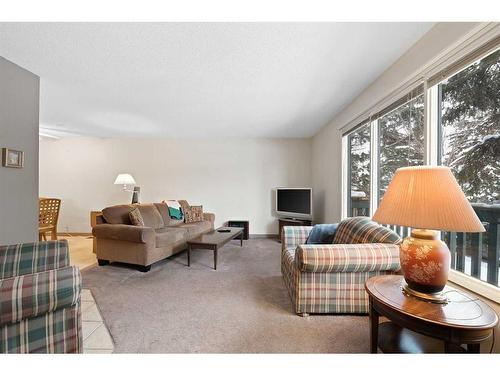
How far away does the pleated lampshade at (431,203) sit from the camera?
1.01m

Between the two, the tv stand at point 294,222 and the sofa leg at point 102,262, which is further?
the tv stand at point 294,222

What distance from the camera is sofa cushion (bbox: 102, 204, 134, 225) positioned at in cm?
327

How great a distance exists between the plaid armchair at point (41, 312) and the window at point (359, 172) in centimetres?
295

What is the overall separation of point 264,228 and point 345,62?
12.7 feet

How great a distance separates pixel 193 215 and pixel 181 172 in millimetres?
1221

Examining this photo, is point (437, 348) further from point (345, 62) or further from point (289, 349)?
point (345, 62)

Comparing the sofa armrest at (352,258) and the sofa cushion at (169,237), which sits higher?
the sofa armrest at (352,258)

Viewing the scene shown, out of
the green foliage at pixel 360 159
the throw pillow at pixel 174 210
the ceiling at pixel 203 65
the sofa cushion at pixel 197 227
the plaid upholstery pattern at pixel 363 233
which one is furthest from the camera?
the throw pillow at pixel 174 210

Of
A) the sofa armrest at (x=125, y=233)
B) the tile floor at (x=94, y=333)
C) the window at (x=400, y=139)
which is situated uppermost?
the window at (x=400, y=139)

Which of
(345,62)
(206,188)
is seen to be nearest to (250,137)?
(206,188)

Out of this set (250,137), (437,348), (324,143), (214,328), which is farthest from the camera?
(250,137)

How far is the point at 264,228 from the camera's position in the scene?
5227mm

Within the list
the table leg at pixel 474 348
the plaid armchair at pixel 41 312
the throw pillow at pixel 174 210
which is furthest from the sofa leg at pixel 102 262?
the table leg at pixel 474 348

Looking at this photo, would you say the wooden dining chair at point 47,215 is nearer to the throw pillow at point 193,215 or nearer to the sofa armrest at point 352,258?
the throw pillow at point 193,215
